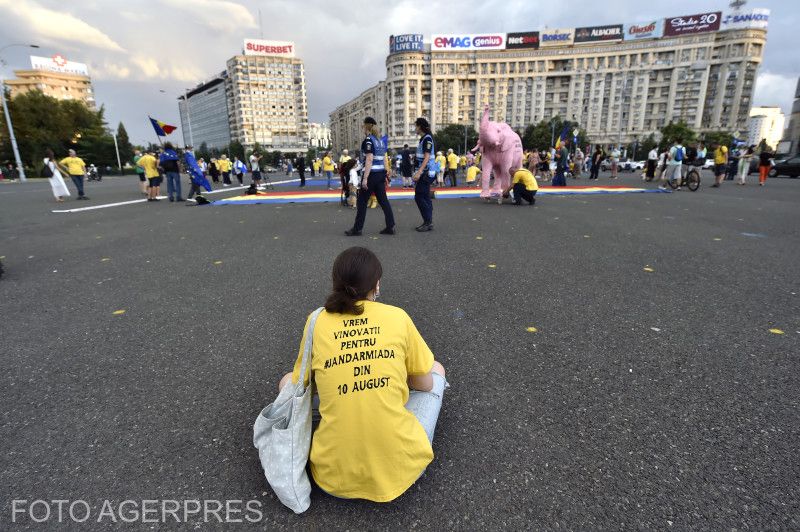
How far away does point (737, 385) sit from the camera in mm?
2494

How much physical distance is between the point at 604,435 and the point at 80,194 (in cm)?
1830

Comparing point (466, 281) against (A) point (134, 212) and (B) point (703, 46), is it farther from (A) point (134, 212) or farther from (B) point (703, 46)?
(B) point (703, 46)

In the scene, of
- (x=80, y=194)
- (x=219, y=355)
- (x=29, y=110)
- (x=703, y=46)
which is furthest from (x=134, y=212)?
(x=703, y=46)

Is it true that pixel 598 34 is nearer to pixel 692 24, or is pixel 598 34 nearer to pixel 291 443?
pixel 692 24

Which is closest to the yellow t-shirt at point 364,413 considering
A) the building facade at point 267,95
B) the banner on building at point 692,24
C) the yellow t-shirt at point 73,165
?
the yellow t-shirt at point 73,165

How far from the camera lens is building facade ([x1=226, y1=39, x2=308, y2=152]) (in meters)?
135

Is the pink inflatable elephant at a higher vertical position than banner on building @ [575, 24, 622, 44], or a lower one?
lower

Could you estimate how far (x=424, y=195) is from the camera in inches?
291

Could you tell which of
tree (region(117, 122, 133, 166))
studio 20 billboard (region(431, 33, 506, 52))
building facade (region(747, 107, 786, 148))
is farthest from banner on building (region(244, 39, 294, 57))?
building facade (region(747, 107, 786, 148))

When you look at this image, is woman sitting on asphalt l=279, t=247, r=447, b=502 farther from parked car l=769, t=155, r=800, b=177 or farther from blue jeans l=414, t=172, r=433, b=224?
parked car l=769, t=155, r=800, b=177

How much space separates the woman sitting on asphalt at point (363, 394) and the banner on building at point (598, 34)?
418ft

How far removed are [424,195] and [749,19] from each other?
423 feet

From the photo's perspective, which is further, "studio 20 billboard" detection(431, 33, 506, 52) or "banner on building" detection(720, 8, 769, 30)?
"studio 20 billboard" detection(431, 33, 506, 52)

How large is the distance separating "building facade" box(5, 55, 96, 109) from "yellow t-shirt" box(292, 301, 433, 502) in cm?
12696
